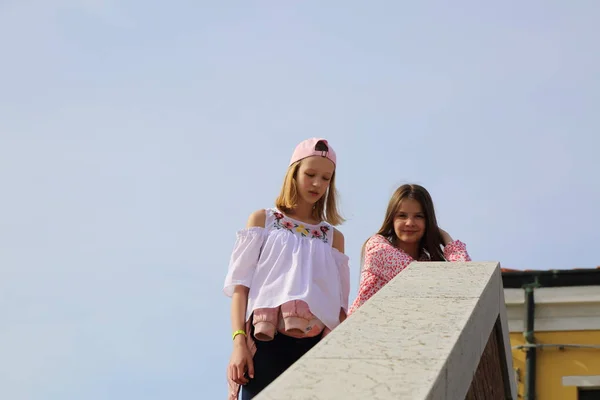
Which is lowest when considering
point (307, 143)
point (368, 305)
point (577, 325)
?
point (368, 305)

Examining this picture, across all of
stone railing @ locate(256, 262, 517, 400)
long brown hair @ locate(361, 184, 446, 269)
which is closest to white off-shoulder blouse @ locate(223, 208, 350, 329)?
long brown hair @ locate(361, 184, 446, 269)

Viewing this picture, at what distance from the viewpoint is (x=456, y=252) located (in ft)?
18.9

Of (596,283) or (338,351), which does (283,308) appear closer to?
(338,351)

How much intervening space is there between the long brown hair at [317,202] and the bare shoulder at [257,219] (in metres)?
0.11

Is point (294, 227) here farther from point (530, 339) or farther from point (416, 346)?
point (530, 339)

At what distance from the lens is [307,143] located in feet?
18.4

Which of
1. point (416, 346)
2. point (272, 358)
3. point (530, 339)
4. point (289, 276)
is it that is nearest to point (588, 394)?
point (530, 339)

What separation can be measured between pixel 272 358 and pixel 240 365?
171mm

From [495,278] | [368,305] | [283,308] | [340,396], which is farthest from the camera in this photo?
[283,308]

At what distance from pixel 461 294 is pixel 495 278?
603 mm

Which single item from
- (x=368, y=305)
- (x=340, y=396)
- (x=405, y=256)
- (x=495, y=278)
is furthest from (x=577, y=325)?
(x=340, y=396)

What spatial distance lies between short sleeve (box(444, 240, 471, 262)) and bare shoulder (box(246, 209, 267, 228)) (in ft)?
3.30

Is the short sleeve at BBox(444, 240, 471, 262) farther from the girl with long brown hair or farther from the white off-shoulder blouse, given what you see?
the white off-shoulder blouse

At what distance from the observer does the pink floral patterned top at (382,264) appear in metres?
5.71
